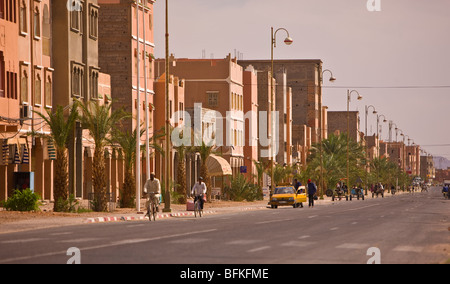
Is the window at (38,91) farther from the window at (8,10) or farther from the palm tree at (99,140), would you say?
the palm tree at (99,140)

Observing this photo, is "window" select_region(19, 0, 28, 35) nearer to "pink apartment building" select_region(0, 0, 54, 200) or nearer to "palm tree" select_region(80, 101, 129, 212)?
"pink apartment building" select_region(0, 0, 54, 200)

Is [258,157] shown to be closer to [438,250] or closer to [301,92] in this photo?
[301,92]

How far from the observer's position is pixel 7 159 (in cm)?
4828

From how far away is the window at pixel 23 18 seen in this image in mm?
51531

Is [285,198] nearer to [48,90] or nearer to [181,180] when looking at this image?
[181,180]

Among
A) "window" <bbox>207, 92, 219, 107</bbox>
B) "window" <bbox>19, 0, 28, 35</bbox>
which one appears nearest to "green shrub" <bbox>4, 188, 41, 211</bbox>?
"window" <bbox>19, 0, 28, 35</bbox>

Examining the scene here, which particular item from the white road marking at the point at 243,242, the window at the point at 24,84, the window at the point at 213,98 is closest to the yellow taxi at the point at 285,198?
the window at the point at 24,84

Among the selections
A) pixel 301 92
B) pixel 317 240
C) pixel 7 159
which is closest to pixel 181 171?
pixel 7 159

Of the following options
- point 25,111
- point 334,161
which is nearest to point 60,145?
point 25,111
